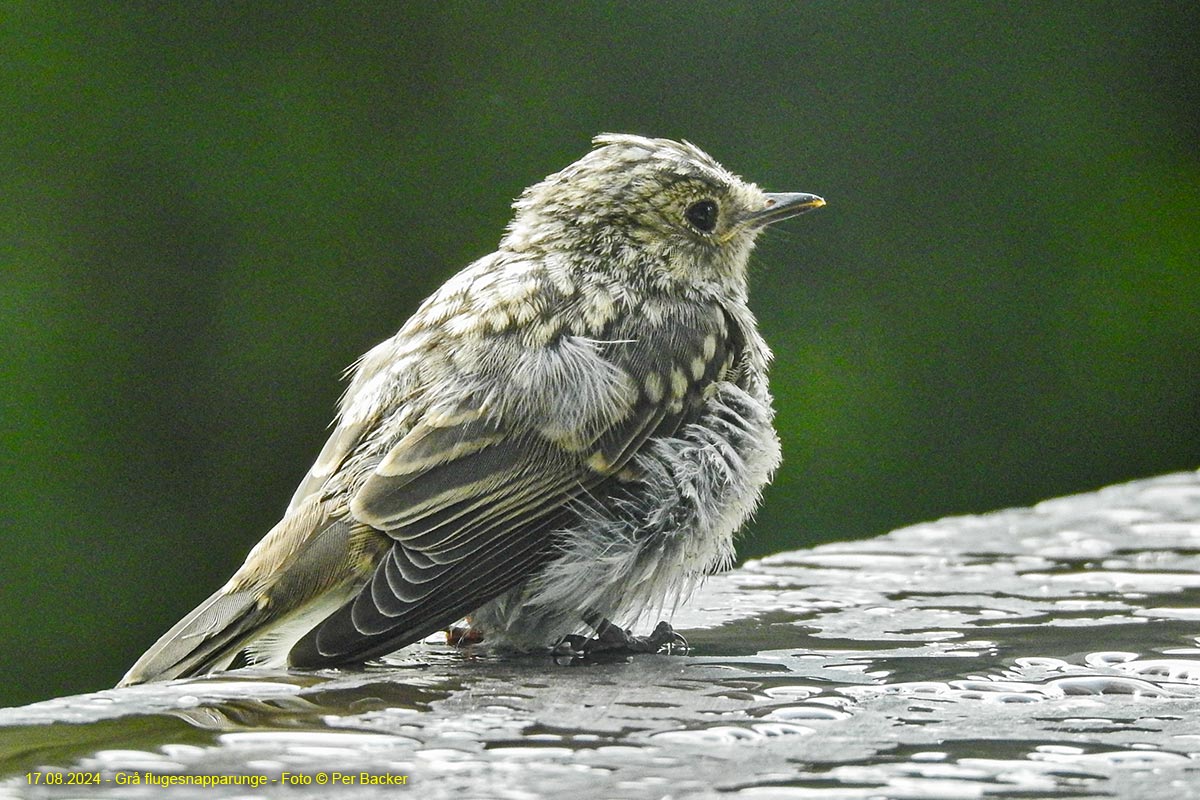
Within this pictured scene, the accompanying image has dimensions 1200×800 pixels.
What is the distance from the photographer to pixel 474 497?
3.28 metres

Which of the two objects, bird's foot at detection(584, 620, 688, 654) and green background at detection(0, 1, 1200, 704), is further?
green background at detection(0, 1, 1200, 704)

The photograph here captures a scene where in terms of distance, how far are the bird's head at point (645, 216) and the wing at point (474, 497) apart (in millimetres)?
538

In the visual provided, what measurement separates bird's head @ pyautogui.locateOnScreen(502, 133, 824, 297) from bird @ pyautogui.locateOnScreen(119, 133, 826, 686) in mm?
11

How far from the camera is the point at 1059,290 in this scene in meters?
9.24

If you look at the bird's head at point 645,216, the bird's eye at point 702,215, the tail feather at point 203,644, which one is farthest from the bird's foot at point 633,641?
the bird's eye at point 702,215

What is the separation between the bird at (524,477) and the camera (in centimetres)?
325

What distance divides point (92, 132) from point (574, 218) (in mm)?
5471

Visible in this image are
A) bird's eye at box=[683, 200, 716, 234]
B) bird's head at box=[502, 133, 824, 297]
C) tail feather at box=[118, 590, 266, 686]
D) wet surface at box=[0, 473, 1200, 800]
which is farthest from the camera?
bird's eye at box=[683, 200, 716, 234]

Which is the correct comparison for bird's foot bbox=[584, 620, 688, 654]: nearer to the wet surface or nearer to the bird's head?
the wet surface

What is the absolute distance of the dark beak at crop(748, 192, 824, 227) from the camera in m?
4.41

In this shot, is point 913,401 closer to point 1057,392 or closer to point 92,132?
point 1057,392

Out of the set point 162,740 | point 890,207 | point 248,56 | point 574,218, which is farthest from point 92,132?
point 162,740

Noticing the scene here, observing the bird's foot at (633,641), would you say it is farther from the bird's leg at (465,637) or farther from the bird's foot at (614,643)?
the bird's leg at (465,637)

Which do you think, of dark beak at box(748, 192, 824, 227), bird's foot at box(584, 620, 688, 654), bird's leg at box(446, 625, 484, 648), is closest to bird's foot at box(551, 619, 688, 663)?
bird's foot at box(584, 620, 688, 654)
